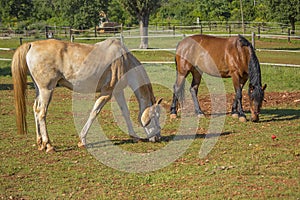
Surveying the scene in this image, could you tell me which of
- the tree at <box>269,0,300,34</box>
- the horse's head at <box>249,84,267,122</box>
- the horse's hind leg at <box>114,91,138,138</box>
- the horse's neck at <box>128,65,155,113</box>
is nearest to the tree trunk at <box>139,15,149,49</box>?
the tree at <box>269,0,300,34</box>

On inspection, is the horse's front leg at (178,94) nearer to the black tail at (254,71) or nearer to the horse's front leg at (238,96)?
the horse's front leg at (238,96)

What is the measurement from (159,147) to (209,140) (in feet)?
3.39

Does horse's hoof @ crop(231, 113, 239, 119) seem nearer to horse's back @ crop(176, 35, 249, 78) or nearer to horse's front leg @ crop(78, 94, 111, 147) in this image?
horse's back @ crop(176, 35, 249, 78)

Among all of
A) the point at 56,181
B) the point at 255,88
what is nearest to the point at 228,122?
the point at 255,88

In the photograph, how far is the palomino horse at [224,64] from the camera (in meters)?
9.79

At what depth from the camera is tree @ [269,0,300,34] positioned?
38062 mm

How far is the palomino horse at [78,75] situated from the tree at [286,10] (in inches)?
1275

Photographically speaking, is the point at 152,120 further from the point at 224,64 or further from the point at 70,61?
the point at 224,64

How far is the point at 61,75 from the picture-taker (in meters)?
8.01

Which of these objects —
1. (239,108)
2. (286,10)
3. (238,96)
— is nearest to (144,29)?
(286,10)

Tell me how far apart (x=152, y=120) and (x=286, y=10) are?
3363 cm

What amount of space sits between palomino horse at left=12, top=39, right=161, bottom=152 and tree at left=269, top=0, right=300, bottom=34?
3239 centimetres

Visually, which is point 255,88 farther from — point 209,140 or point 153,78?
point 153,78

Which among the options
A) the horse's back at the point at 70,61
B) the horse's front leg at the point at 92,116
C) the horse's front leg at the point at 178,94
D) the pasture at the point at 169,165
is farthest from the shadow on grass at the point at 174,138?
the horse's front leg at the point at 178,94
